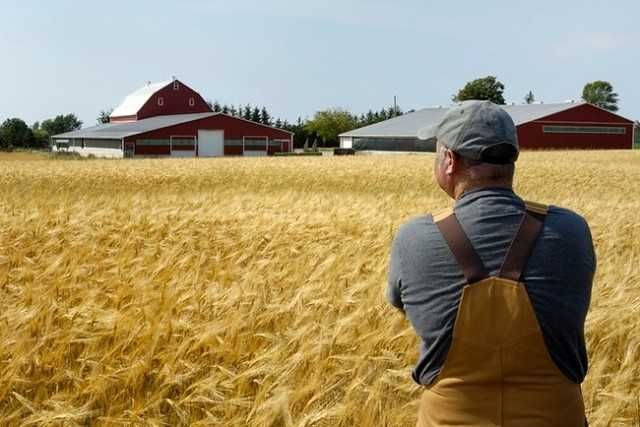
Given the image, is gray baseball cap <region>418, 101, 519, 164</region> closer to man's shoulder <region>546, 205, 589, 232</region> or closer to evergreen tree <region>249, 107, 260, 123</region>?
man's shoulder <region>546, 205, 589, 232</region>

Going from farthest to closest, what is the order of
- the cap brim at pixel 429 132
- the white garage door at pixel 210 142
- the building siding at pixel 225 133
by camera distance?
the white garage door at pixel 210 142 < the building siding at pixel 225 133 < the cap brim at pixel 429 132

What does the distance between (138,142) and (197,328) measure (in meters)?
62.3

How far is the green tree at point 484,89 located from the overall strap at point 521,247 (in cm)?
11343

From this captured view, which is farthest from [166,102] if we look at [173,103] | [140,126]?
[140,126]

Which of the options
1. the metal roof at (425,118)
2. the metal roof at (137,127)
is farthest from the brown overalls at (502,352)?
the metal roof at (425,118)

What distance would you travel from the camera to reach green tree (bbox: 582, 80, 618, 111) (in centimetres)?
14675

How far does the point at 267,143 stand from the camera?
7000 cm

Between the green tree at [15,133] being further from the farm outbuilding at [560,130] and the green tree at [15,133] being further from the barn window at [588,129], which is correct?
the barn window at [588,129]

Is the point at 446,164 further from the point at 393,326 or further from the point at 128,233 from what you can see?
the point at 128,233

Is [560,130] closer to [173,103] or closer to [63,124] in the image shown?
[173,103]

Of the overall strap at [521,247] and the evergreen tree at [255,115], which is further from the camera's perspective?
the evergreen tree at [255,115]

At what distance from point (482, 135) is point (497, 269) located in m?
0.44

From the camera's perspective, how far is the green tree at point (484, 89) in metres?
113

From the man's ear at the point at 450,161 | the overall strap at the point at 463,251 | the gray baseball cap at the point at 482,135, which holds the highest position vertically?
the gray baseball cap at the point at 482,135
